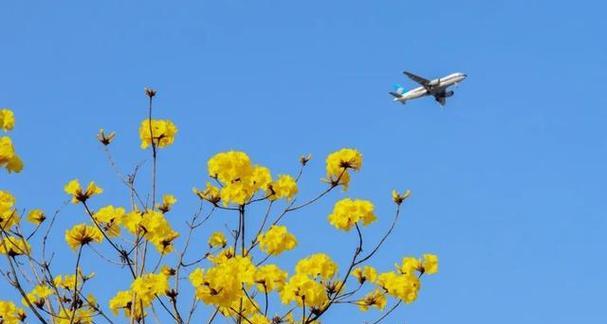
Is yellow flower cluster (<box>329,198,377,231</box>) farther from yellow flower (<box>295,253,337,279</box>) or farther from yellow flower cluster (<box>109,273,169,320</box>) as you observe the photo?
yellow flower cluster (<box>109,273,169,320</box>)

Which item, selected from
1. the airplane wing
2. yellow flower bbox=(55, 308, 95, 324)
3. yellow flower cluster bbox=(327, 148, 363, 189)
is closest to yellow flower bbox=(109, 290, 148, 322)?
yellow flower bbox=(55, 308, 95, 324)

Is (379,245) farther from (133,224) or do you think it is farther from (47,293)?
(47,293)

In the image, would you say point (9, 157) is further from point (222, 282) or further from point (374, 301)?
point (374, 301)

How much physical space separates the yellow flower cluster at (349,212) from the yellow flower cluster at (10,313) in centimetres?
184

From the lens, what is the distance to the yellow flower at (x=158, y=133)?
4.83m

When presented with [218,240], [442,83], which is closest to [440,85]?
[442,83]

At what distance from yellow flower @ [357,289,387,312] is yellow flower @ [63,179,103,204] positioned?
1519 millimetres

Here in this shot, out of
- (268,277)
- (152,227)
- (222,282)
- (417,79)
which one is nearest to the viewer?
(222,282)

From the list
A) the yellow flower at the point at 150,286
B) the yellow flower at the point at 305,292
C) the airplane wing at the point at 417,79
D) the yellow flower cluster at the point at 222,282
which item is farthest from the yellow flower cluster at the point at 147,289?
the airplane wing at the point at 417,79

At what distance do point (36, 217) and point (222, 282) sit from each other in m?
1.42

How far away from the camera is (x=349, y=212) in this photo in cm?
465

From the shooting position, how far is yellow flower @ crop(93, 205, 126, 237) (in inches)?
186

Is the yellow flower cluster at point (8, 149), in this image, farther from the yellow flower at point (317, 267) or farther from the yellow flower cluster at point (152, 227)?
the yellow flower at point (317, 267)

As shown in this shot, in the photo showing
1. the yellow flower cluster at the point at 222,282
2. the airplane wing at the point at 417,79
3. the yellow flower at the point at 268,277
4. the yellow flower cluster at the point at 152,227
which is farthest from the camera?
the airplane wing at the point at 417,79
